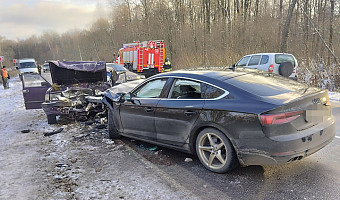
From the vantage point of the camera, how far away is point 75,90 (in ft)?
24.2

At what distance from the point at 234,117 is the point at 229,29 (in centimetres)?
1928

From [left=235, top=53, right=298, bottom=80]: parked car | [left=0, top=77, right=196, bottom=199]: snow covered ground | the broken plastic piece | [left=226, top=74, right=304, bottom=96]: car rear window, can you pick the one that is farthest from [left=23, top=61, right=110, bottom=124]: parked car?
[left=235, top=53, right=298, bottom=80]: parked car

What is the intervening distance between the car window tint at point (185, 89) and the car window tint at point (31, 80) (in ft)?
20.2

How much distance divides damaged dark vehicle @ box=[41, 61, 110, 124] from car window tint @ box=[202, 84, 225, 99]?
3.91m

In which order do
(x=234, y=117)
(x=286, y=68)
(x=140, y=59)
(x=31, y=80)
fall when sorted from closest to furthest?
(x=234, y=117)
(x=31, y=80)
(x=286, y=68)
(x=140, y=59)

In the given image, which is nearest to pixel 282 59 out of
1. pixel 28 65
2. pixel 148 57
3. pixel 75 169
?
pixel 75 169

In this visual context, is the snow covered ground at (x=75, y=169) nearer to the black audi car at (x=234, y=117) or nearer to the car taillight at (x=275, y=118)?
the black audi car at (x=234, y=117)

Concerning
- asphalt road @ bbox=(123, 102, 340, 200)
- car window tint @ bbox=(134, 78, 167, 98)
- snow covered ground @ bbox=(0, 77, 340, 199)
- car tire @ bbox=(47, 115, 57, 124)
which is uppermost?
car window tint @ bbox=(134, 78, 167, 98)

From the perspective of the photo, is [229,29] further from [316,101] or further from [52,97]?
[316,101]

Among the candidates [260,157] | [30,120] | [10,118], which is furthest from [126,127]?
[10,118]

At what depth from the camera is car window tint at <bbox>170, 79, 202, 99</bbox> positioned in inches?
148

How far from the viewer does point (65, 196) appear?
127 inches

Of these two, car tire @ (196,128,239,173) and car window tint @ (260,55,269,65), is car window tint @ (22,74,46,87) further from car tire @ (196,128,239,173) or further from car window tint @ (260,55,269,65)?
car window tint @ (260,55,269,65)

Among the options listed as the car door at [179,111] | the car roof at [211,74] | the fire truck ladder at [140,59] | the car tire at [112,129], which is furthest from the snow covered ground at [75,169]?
the fire truck ladder at [140,59]
